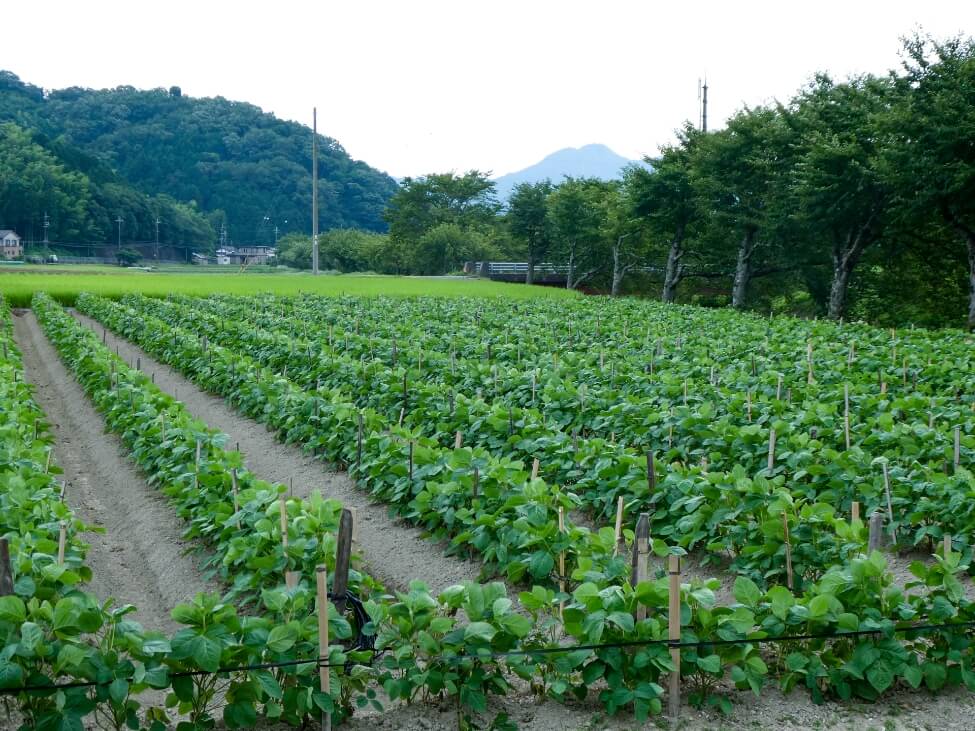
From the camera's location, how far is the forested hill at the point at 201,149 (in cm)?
11638

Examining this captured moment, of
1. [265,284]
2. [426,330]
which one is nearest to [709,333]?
[426,330]

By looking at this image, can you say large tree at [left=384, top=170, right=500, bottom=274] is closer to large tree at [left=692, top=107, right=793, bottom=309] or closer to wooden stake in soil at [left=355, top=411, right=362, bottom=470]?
large tree at [left=692, top=107, right=793, bottom=309]

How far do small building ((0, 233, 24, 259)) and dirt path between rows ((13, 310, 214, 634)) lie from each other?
7903 centimetres

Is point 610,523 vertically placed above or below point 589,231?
below

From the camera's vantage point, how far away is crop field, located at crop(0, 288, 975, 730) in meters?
4.80

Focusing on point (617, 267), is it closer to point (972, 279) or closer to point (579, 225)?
point (579, 225)

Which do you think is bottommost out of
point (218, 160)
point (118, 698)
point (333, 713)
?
point (333, 713)

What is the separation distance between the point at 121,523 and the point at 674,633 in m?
6.89

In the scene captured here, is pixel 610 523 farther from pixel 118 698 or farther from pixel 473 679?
pixel 118 698

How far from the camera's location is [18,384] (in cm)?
1324

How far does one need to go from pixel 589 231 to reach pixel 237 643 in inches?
2141

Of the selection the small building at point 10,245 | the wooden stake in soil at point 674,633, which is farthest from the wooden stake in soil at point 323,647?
the small building at point 10,245

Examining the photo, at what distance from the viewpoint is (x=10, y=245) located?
284 feet

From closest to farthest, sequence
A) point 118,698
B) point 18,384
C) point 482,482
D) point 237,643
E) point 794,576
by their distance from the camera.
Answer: point 118,698, point 237,643, point 794,576, point 482,482, point 18,384
